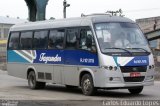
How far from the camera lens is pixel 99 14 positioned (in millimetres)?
19297

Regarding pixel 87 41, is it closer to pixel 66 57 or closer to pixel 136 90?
pixel 66 57

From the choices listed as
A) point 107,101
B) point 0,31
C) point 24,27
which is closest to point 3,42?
point 0,31

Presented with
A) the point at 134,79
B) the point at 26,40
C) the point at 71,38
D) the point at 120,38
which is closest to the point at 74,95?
the point at 71,38

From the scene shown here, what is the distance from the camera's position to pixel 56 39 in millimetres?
20656

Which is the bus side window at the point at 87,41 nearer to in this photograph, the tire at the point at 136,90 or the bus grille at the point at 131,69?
the bus grille at the point at 131,69

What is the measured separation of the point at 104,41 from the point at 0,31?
11574 centimetres

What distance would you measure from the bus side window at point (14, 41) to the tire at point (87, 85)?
6.47m

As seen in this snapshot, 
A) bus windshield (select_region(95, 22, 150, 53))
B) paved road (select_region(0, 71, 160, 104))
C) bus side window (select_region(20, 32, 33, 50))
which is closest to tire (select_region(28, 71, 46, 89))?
bus side window (select_region(20, 32, 33, 50))

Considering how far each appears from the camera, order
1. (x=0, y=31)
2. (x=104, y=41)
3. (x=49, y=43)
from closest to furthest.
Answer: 1. (x=104, y=41)
2. (x=49, y=43)
3. (x=0, y=31)

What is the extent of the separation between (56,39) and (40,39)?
5.15 feet

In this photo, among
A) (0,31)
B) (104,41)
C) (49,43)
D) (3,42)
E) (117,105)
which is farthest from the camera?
(0,31)

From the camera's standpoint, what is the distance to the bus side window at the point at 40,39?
2162cm

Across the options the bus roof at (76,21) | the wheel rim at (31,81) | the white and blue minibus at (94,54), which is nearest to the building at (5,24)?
the wheel rim at (31,81)

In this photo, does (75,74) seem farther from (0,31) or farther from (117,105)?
(0,31)
